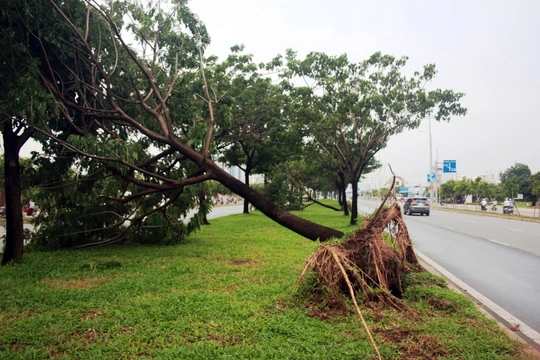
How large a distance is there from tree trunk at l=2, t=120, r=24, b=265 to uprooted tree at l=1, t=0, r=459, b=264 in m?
0.68

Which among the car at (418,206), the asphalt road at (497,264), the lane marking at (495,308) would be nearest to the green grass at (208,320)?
the lane marking at (495,308)

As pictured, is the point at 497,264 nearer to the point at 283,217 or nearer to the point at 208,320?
the point at 283,217

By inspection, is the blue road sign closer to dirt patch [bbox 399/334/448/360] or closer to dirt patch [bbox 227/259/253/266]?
dirt patch [bbox 227/259/253/266]

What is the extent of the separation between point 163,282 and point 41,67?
5007 millimetres

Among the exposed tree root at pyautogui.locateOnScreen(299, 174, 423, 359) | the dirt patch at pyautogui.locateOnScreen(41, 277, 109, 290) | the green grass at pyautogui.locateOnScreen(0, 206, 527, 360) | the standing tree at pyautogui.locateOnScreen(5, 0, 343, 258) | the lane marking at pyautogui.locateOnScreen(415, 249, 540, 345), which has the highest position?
the standing tree at pyautogui.locateOnScreen(5, 0, 343, 258)

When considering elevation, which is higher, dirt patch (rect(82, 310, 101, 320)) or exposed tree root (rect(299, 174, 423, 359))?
exposed tree root (rect(299, 174, 423, 359))

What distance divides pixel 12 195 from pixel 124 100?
2777 millimetres

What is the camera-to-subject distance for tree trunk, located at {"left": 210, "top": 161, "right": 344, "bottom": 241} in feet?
21.3

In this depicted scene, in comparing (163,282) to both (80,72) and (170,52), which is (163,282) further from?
(170,52)

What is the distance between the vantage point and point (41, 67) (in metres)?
8.12

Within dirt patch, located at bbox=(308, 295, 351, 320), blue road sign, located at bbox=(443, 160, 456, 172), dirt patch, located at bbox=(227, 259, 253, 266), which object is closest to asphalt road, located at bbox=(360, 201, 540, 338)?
dirt patch, located at bbox=(308, 295, 351, 320)

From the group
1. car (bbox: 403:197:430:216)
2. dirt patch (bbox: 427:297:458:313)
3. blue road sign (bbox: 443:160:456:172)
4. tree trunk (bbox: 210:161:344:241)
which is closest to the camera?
dirt patch (bbox: 427:297:458:313)

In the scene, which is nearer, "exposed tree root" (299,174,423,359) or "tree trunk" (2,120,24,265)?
"exposed tree root" (299,174,423,359)

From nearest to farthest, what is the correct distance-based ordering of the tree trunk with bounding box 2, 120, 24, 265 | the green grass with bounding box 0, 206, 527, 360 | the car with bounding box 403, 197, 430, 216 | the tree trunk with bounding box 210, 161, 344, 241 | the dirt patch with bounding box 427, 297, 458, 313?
the green grass with bounding box 0, 206, 527, 360 < the dirt patch with bounding box 427, 297, 458, 313 < the tree trunk with bounding box 210, 161, 344, 241 < the tree trunk with bounding box 2, 120, 24, 265 < the car with bounding box 403, 197, 430, 216
